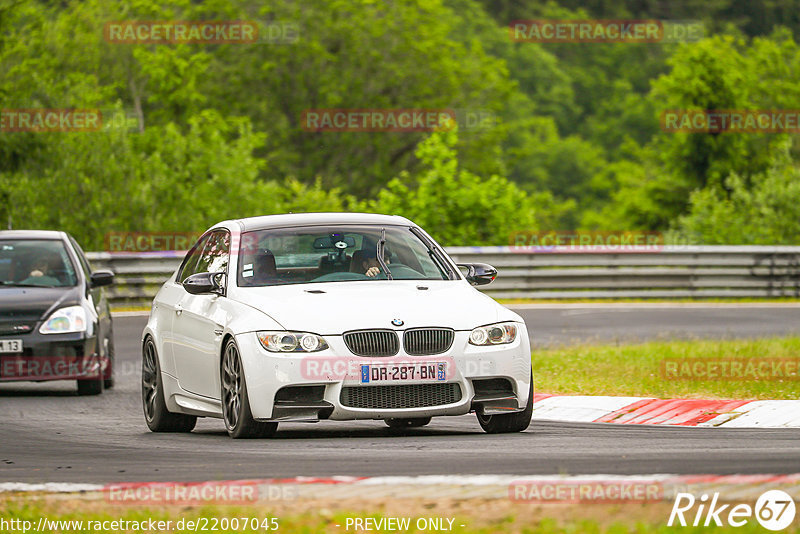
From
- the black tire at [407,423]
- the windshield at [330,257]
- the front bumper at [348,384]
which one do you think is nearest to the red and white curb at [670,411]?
the black tire at [407,423]

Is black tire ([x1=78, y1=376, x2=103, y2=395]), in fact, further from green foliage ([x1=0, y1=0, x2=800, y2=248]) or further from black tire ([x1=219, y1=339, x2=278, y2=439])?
green foliage ([x1=0, y1=0, x2=800, y2=248])

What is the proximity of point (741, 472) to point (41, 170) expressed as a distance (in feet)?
104

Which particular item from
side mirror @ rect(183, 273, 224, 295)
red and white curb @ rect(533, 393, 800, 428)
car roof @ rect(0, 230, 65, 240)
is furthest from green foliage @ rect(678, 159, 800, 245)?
side mirror @ rect(183, 273, 224, 295)

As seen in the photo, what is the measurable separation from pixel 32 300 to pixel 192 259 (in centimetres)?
370

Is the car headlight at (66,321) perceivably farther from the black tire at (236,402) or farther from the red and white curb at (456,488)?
the red and white curb at (456,488)

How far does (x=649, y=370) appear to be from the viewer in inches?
570

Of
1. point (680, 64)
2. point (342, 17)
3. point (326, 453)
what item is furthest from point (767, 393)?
point (342, 17)

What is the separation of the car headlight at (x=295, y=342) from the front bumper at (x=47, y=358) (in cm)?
567

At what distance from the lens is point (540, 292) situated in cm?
2791

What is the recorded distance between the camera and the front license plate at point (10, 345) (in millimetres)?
14633

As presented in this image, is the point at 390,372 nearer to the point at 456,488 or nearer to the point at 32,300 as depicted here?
the point at 456,488

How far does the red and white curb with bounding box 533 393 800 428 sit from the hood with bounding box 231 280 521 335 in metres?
1.67

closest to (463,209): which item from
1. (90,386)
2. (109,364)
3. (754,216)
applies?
(754,216)

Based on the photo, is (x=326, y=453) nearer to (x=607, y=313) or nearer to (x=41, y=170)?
(x=607, y=313)
